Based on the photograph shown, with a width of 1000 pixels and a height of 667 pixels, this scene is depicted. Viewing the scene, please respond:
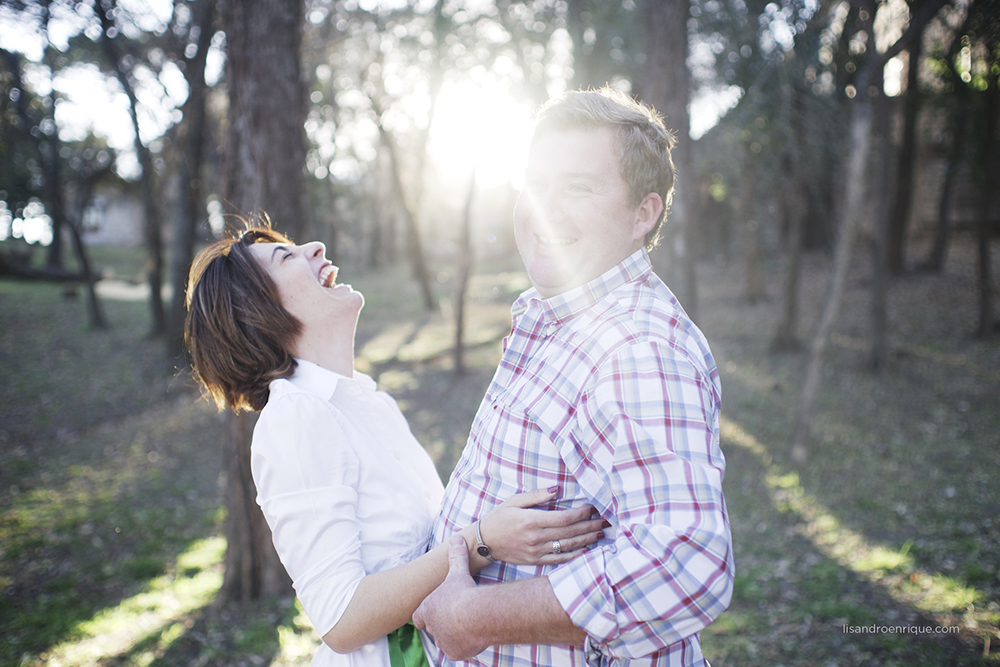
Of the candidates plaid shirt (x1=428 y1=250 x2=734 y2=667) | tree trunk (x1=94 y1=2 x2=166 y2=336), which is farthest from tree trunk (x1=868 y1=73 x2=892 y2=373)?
tree trunk (x1=94 y1=2 x2=166 y2=336)

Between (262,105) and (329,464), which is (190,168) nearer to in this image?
(262,105)

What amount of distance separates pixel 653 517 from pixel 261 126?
374cm

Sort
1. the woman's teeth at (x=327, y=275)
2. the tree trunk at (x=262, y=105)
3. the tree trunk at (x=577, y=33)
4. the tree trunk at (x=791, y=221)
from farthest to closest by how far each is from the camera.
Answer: the tree trunk at (x=577, y=33), the tree trunk at (x=791, y=221), the tree trunk at (x=262, y=105), the woman's teeth at (x=327, y=275)

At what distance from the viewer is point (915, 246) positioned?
19109 millimetres

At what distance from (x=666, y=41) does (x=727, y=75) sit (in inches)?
217

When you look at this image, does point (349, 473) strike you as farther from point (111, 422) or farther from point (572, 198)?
point (111, 422)

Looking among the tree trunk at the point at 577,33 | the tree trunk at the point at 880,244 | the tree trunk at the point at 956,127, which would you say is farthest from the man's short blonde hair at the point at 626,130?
the tree trunk at the point at 577,33

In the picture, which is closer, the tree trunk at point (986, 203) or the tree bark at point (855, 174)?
the tree bark at point (855, 174)

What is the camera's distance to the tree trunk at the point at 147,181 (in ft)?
36.7

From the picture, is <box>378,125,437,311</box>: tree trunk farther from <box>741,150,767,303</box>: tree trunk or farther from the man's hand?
the man's hand

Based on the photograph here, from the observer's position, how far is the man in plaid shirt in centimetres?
124

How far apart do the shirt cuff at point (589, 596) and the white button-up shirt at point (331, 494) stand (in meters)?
0.66

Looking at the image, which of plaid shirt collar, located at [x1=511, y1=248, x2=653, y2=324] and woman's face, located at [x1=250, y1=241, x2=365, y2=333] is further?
woman's face, located at [x1=250, y1=241, x2=365, y2=333]

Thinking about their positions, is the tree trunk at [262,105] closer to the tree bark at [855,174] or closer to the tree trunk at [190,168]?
the tree bark at [855,174]
